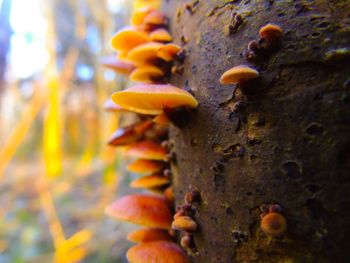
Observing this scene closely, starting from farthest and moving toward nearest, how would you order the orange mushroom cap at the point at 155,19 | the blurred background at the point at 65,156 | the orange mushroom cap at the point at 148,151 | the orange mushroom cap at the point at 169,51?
1. the blurred background at the point at 65,156
2. the orange mushroom cap at the point at 155,19
3. the orange mushroom cap at the point at 148,151
4. the orange mushroom cap at the point at 169,51

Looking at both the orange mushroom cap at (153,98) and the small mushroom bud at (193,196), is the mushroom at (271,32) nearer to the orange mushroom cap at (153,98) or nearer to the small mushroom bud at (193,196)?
the orange mushroom cap at (153,98)

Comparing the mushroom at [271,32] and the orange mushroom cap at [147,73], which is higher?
the mushroom at [271,32]

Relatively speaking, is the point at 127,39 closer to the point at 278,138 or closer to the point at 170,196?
the point at 170,196

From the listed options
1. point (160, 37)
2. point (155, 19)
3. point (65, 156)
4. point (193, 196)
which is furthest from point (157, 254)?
point (65, 156)

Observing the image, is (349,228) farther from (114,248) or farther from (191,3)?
(114,248)

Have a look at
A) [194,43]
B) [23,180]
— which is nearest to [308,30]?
[194,43]

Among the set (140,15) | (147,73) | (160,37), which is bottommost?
(147,73)

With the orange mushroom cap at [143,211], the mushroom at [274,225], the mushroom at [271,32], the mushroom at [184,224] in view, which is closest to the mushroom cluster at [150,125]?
the orange mushroom cap at [143,211]
